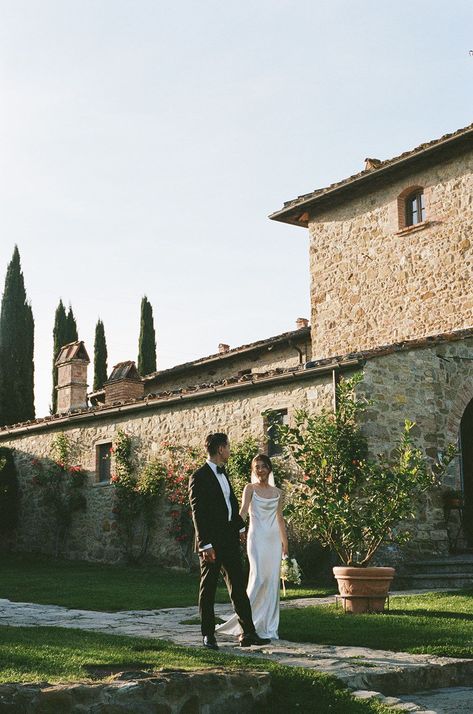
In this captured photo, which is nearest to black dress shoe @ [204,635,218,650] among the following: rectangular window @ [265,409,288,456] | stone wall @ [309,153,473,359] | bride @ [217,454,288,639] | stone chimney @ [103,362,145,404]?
bride @ [217,454,288,639]

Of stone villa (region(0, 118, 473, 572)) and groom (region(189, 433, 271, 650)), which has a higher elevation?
stone villa (region(0, 118, 473, 572))

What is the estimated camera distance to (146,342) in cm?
3422

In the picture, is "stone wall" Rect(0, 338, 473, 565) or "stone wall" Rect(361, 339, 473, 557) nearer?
"stone wall" Rect(361, 339, 473, 557)

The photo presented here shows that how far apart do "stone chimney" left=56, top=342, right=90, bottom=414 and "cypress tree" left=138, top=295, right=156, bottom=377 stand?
9.11m

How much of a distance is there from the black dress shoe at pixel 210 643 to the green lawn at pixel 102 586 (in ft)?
12.0

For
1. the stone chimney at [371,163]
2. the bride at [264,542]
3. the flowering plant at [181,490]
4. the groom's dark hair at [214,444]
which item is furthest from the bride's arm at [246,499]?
the stone chimney at [371,163]

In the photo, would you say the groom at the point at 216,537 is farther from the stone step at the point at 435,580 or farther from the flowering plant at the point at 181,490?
the flowering plant at the point at 181,490

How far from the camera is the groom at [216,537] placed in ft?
23.8

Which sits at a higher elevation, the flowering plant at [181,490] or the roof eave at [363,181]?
the roof eave at [363,181]

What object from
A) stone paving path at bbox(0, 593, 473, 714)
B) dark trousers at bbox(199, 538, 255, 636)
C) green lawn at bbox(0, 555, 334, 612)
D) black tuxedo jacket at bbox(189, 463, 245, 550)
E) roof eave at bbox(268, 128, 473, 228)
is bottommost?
green lawn at bbox(0, 555, 334, 612)

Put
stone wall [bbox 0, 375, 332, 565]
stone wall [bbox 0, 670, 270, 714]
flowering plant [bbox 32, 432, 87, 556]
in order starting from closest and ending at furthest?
stone wall [bbox 0, 670, 270, 714] < stone wall [bbox 0, 375, 332, 565] < flowering plant [bbox 32, 432, 87, 556]

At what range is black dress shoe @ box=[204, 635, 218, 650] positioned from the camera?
7.07 m

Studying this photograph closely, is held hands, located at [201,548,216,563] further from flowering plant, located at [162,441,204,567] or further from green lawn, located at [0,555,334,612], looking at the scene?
flowering plant, located at [162,441,204,567]

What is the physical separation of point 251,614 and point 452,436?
843 cm
